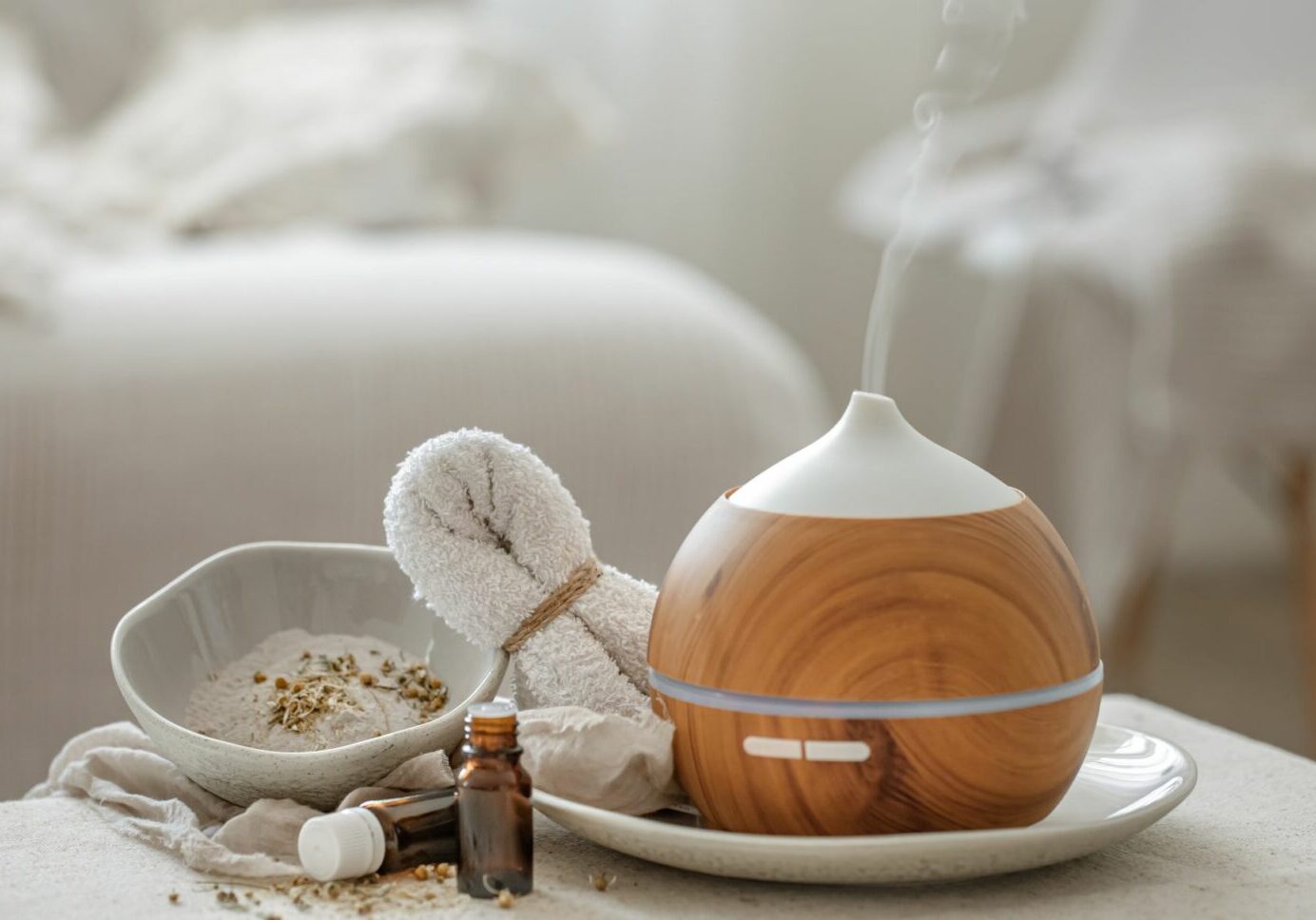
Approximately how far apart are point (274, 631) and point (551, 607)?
0.14m

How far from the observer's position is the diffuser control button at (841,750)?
50 cm

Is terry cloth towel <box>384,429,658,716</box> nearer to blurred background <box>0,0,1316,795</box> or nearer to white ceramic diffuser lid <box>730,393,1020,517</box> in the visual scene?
white ceramic diffuser lid <box>730,393,1020,517</box>

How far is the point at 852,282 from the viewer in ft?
9.12

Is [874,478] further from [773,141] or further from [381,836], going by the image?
[773,141]

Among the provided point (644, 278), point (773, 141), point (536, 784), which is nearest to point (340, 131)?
point (644, 278)

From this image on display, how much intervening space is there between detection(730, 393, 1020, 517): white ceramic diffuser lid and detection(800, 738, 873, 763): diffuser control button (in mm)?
76

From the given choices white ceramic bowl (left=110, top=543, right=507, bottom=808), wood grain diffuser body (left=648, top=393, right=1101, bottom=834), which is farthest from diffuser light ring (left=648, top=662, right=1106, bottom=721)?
white ceramic bowl (left=110, top=543, right=507, bottom=808)

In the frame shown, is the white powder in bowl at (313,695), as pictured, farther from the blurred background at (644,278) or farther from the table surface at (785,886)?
the blurred background at (644,278)

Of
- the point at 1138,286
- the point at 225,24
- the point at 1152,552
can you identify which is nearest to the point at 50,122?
the point at 225,24

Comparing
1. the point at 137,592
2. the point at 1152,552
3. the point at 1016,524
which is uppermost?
the point at 1016,524

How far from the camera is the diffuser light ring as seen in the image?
0.50 m

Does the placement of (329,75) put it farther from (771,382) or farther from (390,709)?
(390,709)

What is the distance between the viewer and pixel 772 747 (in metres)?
0.51

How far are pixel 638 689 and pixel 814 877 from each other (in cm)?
12
